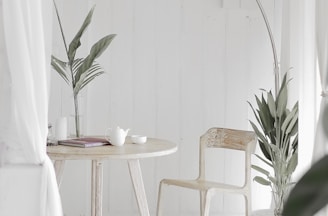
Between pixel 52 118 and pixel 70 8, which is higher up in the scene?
pixel 70 8

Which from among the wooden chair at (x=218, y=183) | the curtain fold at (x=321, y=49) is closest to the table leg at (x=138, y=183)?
the wooden chair at (x=218, y=183)

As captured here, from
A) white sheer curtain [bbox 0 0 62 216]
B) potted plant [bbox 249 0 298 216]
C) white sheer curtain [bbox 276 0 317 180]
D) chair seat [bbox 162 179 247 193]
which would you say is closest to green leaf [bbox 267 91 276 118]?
potted plant [bbox 249 0 298 216]

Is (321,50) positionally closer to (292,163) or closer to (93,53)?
(292,163)

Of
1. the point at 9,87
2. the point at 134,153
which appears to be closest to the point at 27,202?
the point at 9,87

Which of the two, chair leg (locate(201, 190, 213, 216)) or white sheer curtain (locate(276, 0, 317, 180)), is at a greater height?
white sheer curtain (locate(276, 0, 317, 180))

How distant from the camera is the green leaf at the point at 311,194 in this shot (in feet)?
0.92

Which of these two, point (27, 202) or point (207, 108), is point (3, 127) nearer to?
point (27, 202)

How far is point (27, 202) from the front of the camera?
203 cm

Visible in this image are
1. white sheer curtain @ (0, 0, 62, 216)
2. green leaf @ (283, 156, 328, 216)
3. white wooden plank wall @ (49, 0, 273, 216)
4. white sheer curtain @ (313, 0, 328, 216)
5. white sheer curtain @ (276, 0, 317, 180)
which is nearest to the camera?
green leaf @ (283, 156, 328, 216)

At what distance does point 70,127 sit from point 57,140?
2.46 ft

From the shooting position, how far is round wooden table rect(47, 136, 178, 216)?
2449 millimetres

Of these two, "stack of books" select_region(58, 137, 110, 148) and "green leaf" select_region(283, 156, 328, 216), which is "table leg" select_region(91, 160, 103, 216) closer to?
"stack of books" select_region(58, 137, 110, 148)

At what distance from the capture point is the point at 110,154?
245 centimetres

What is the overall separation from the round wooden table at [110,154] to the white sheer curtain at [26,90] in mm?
424
